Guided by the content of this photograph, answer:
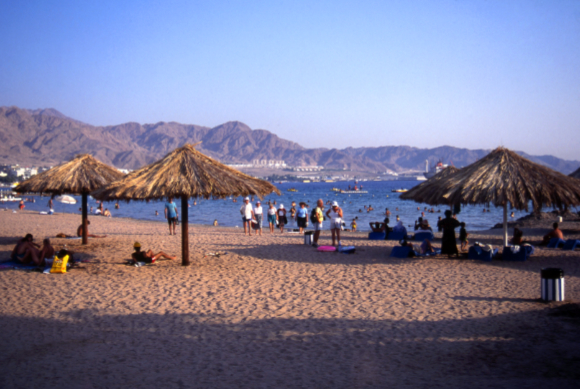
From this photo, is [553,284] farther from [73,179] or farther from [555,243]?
[73,179]

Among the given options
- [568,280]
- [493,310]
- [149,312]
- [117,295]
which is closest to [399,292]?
[493,310]

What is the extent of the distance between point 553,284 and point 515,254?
12.4 feet

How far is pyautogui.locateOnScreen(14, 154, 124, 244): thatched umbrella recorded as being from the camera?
39.4 feet

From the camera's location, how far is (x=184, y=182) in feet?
29.8

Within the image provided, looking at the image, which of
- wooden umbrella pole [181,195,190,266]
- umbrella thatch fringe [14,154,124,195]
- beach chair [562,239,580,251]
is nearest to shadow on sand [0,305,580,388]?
wooden umbrella pole [181,195,190,266]

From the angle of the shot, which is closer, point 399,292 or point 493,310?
point 493,310

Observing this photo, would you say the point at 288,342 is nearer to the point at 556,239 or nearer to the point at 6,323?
the point at 6,323

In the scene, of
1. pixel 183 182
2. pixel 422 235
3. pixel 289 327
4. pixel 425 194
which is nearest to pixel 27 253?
pixel 183 182

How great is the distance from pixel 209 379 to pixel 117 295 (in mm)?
3881

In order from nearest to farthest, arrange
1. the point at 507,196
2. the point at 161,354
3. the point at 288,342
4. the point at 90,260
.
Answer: the point at 161,354, the point at 288,342, the point at 507,196, the point at 90,260

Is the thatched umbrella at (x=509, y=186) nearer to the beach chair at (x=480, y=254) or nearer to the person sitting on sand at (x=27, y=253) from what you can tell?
the beach chair at (x=480, y=254)

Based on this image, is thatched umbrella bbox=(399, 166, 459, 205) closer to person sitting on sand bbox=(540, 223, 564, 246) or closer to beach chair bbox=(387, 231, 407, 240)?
beach chair bbox=(387, 231, 407, 240)

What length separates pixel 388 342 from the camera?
17.1 feet

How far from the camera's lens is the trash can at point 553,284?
6727 mm
